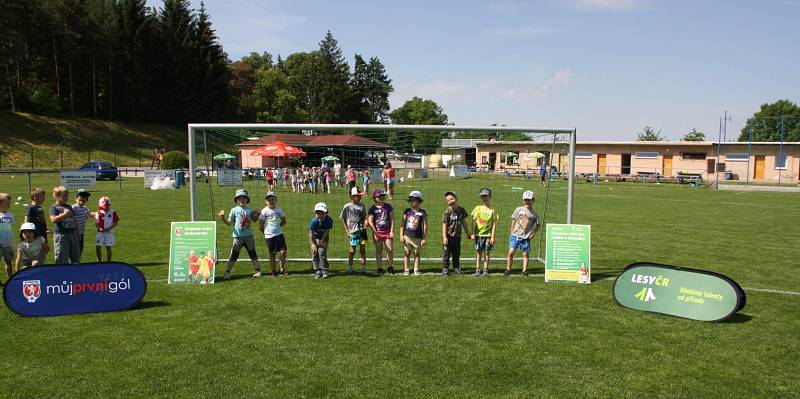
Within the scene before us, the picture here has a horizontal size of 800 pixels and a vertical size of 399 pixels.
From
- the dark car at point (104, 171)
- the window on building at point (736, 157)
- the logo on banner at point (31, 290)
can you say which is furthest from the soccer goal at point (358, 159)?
the window on building at point (736, 157)

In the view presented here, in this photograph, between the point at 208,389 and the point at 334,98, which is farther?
the point at 334,98

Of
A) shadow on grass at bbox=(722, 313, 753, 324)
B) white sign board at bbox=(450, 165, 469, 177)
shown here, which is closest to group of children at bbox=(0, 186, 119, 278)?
shadow on grass at bbox=(722, 313, 753, 324)

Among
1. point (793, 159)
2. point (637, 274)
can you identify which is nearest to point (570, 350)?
point (637, 274)

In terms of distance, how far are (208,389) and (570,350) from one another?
4.05 metres

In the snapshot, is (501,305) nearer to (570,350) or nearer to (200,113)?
(570,350)

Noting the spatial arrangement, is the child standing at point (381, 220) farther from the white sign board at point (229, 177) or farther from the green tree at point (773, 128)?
the green tree at point (773, 128)

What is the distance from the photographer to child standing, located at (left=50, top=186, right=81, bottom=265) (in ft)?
30.3

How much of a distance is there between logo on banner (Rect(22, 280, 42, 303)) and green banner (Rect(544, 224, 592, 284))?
312 inches

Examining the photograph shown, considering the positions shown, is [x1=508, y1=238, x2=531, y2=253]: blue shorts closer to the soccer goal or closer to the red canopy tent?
the soccer goal

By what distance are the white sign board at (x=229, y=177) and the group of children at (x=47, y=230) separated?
473 cm

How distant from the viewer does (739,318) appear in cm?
775

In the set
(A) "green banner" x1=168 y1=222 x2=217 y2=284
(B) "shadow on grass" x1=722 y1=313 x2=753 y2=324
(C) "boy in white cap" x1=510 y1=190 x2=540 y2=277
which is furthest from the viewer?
(C) "boy in white cap" x1=510 y1=190 x2=540 y2=277

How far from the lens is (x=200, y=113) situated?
228ft

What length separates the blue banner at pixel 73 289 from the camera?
293 inches
